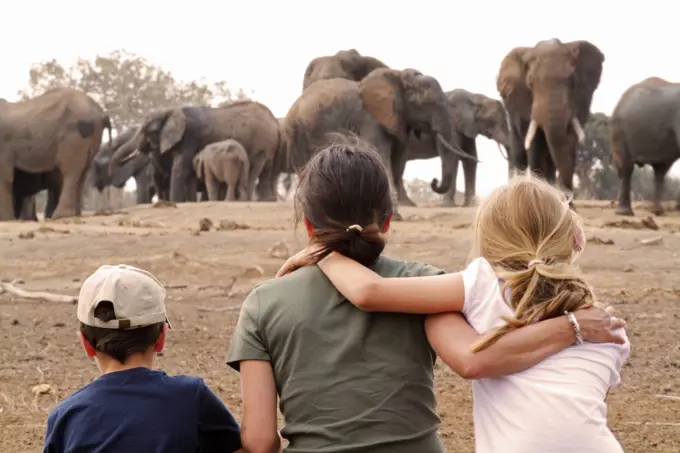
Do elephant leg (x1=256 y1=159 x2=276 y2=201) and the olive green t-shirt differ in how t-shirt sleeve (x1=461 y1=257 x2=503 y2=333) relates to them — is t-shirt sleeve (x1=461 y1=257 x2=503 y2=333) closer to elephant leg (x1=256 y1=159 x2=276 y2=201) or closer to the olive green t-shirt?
the olive green t-shirt

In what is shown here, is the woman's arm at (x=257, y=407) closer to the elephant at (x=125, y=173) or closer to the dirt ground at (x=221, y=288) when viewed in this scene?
the dirt ground at (x=221, y=288)

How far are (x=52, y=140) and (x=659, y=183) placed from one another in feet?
35.8

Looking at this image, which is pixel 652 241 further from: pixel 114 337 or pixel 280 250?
pixel 114 337

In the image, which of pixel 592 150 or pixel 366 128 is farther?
pixel 592 150

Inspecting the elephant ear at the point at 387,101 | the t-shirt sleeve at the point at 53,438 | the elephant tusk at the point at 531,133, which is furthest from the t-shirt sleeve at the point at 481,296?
the elephant ear at the point at 387,101

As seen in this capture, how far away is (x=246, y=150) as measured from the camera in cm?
2872

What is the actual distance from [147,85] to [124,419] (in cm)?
4986

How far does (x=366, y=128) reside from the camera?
728 inches

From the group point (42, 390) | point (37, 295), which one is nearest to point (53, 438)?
point (42, 390)

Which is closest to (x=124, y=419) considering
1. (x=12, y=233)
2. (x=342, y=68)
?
(x=12, y=233)

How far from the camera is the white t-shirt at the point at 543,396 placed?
237 cm

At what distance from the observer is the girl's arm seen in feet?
7.78

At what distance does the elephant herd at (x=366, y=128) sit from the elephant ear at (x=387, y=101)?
0.07 ft

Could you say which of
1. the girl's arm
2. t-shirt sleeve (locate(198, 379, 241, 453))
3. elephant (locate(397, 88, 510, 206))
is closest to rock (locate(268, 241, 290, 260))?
t-shirt sleeve (locate(198, 379, 241, 453))
